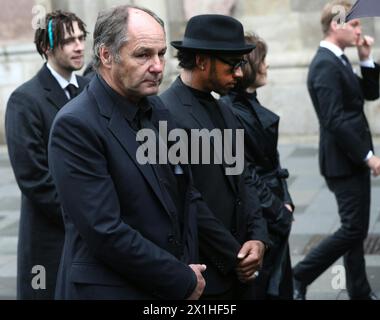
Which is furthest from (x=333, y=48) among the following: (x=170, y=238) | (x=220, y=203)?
(x=170, y=238)

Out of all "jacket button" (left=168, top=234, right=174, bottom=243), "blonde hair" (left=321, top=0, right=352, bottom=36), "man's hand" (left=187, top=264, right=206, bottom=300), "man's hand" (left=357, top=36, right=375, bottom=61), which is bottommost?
"man's hand" (left=187, top=264, right=206, bottom=300)

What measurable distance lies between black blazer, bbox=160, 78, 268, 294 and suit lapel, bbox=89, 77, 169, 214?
60cm

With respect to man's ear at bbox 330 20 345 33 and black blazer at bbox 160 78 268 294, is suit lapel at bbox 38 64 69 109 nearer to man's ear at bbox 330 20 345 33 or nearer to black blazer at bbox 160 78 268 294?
black blazer at bbox 160 78 268 294

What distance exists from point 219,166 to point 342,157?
6.98 ft

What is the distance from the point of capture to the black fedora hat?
12.9 feet

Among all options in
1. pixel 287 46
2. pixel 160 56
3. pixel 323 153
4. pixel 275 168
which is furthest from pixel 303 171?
pixel 160 56

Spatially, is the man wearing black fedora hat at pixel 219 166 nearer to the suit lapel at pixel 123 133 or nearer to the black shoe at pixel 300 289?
the suit lapel at pixel 123 133

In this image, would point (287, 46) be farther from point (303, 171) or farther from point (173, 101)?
point (173, 101)

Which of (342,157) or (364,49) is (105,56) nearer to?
(342,157)

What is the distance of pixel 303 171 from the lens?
1009 cm

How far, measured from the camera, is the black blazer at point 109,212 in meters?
3.05

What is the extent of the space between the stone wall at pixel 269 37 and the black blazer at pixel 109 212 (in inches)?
346

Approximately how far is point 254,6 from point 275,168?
7.87 metres

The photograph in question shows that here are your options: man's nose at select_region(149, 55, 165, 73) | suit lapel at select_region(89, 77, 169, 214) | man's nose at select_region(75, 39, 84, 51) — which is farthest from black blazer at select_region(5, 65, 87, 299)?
man's nose at select_region(149, 55, 165, 73)
